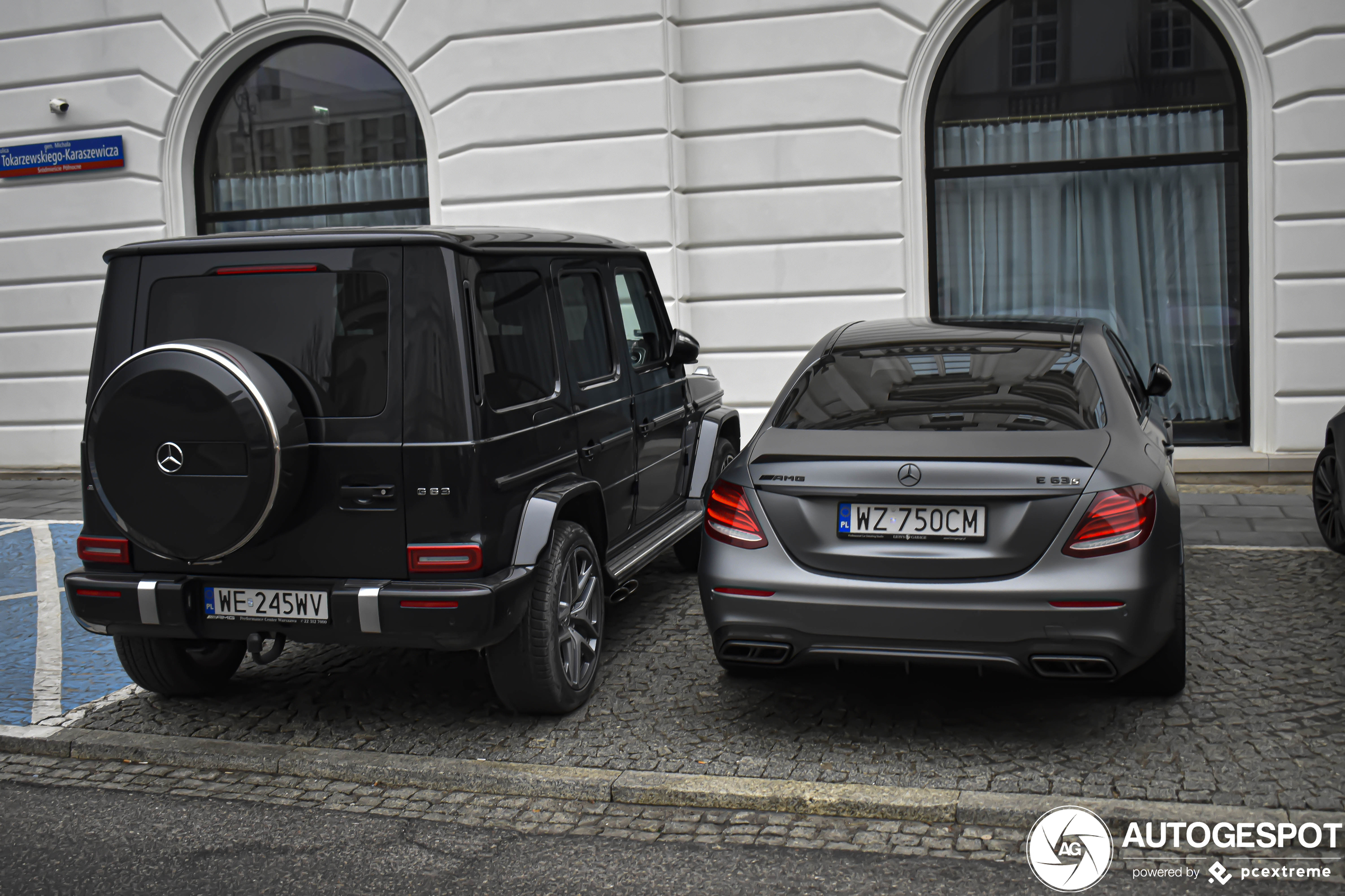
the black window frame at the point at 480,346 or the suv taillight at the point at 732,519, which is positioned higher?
the black window frame at the point at 480,346

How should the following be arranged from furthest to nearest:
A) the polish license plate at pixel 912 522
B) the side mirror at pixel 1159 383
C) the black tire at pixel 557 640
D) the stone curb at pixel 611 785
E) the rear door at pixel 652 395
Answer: the rear door at pixel 652 395 → the side mirror at pixel 1159 383 → the black tire at pixel 557 640 → the polish license plate at pixel 912 522 → the stone curb at pixel 611 785

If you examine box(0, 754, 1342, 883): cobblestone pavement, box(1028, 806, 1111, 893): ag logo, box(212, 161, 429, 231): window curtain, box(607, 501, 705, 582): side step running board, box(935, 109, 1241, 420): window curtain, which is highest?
box(212, 161, 429, 231): window curtain

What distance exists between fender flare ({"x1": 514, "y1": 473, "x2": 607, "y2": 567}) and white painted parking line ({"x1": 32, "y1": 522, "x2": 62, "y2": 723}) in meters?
2.15

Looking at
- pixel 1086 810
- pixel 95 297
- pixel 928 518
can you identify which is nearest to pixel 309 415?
pixel 928 518

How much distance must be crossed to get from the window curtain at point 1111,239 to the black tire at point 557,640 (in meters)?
6.69

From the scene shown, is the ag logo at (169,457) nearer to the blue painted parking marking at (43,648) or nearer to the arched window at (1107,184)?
the blue painted parking marking at (43,648)

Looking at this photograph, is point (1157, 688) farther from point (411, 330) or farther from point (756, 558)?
point (411, 330)

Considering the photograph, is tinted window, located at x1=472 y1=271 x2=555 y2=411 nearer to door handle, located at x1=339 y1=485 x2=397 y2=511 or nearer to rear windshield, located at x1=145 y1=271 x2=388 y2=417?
rear windshield, located at x1=145 y1=271 x2=388 y2=417

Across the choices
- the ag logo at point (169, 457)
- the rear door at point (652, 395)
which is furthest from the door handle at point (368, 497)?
the rear door at point (652, 395)

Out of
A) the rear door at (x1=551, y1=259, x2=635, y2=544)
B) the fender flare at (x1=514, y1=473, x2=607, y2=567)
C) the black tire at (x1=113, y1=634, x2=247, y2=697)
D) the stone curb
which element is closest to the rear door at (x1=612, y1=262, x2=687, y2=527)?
the rear door at (x1=551, y1=259, x2=635, y2=544)

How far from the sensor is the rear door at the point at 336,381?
4.18 meters

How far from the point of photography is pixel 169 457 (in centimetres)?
410

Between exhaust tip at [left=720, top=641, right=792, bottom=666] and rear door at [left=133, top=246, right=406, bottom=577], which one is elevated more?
rear door at [left=133, top=246, right=406, bottom=577]

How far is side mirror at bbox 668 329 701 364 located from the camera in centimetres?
632
